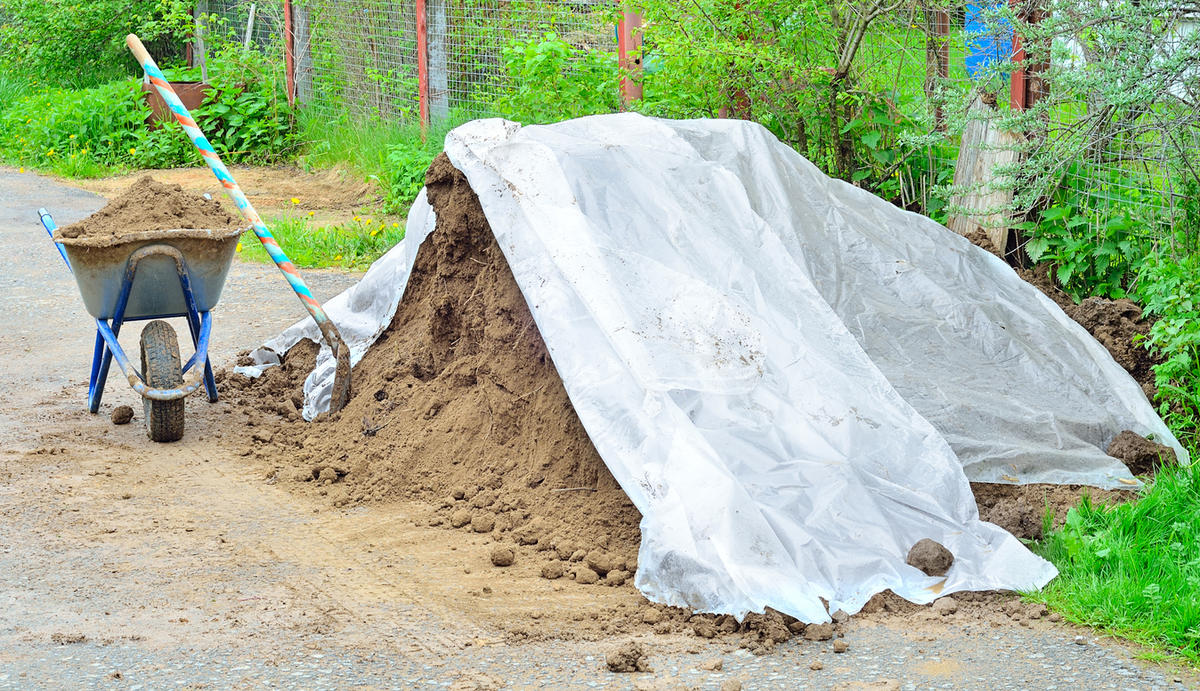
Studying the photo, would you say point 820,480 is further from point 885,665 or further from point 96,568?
point 96,568

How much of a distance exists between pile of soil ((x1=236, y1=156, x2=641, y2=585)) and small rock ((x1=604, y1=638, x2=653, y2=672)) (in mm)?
469

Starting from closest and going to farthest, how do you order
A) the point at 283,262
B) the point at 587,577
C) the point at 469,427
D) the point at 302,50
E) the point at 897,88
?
the point at 587,577
the point at 469,427
the point at 283,262
the point at 897,88
the point at 302,50

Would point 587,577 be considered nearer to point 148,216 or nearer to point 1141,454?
point 1141,454

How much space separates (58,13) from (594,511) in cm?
1342

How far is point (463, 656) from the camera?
3.02m

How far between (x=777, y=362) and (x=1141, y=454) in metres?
1.44

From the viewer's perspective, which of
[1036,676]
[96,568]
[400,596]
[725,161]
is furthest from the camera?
[725,161]

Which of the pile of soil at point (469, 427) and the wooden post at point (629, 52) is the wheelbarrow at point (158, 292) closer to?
the pile of soil at point (469, 427)

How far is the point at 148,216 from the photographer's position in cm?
473

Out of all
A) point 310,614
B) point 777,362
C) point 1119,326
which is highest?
point 777,362

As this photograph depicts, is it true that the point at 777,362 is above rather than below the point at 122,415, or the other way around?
above

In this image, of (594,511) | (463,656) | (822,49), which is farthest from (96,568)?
(822,49)

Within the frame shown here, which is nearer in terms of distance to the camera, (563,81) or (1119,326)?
(1119,326)

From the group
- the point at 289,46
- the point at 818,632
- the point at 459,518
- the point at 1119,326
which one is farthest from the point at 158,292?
the point at 289,46
